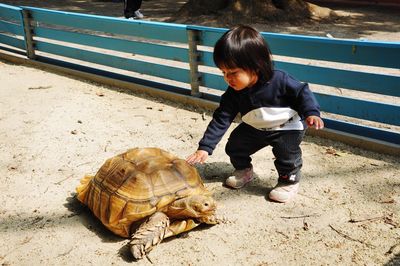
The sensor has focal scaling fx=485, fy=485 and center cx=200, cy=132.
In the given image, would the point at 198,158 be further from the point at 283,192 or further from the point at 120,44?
the point at 120,44

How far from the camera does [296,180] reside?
3152 mm

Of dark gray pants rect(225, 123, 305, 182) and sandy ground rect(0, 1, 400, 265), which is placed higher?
dark gray pants rect(225, 123, 305, 182)

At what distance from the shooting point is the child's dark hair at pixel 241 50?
2572mm

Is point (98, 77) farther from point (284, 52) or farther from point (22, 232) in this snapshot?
point (22, 232)

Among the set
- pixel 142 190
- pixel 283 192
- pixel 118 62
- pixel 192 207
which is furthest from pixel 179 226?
pixel 118 62

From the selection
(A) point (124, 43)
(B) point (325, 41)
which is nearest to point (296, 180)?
(B) point (325, 41)

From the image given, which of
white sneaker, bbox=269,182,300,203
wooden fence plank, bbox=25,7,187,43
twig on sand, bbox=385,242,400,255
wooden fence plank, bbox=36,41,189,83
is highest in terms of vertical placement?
wooden fence plank, bbox=25,7,187,43

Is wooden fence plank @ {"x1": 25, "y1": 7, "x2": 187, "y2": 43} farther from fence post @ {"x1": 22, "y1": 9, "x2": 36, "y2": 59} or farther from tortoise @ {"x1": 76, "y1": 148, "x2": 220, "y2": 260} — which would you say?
tortoise @ {"x1": 76, "y1": 148, "x2": 220, "y2": 260}

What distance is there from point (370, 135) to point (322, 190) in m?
0.92

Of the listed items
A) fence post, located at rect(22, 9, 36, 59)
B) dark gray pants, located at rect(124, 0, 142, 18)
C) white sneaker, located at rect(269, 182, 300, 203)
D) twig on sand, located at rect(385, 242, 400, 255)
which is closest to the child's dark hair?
white sneaker, located at rect(269, 182, 300, 203)

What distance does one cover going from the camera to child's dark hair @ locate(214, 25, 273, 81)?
2572mm

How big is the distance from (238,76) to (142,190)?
2.68 feet

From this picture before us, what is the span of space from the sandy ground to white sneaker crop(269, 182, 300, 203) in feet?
0.15

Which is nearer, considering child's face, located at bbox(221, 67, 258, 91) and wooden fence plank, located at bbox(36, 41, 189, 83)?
child's face, located at bbox(221, 67, 258, 91)
